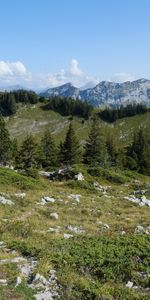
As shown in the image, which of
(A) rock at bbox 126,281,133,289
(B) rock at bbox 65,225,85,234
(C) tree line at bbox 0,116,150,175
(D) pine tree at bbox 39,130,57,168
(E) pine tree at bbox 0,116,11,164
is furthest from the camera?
(D) pine tree at bbox 39,130,57,168

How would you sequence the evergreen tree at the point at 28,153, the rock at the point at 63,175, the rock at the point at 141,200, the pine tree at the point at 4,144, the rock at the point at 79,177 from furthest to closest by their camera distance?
1. the pine tree at the point at 4,144
2. the evergreen tree at the point at 28,153
3. the rock at the point at 63,175
4. the rock at the point at 79,177
5. the rock at the point at 141,200

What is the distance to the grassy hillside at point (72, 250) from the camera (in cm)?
1355

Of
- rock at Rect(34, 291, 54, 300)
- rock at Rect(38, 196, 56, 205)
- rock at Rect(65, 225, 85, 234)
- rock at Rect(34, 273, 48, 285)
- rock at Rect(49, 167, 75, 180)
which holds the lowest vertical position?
rock at Rect(49, 167, 75, 180)

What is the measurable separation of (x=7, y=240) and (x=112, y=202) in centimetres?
1788

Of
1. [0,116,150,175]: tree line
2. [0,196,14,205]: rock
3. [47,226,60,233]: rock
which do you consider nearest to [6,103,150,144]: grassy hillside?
[0,116,150,175]: tree line

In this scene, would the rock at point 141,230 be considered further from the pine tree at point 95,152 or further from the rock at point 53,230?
the pine tree at point 95,152

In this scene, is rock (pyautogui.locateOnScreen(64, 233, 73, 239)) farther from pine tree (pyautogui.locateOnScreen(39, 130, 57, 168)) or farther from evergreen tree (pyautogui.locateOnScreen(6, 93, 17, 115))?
evergreen tree (pyautogui.locateOnScreen(6, 93, 17, 115))

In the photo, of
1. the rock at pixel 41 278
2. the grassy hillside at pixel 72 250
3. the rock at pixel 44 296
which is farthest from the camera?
the rock at pixel 41 278

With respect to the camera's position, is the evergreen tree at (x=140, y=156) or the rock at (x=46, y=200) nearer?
the rock at (x=46, y=200)

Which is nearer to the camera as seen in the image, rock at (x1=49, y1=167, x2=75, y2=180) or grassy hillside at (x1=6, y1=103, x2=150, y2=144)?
rock at (x1=49, y1=167, x2=75, y2=180)

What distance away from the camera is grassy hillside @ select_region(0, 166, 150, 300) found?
13.6 m

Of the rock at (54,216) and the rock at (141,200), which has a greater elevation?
the rock at (54,216)

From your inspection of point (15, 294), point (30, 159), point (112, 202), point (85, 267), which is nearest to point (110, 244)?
point (85, 267)

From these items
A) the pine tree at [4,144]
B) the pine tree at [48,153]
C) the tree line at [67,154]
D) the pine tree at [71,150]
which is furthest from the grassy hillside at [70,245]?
the pine tree at [48,153]
